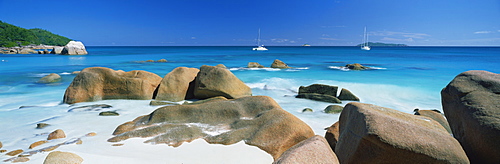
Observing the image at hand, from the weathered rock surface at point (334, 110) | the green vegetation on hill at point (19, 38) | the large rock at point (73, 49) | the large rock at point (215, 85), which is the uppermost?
the green vegetation on hill at point (19, 38)

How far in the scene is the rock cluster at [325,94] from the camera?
931 cm

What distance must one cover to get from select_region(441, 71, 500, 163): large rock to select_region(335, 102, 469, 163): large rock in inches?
20.8

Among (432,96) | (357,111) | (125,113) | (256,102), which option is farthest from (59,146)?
(432,96)

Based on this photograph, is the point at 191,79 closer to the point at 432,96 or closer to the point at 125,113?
the point at 125,113

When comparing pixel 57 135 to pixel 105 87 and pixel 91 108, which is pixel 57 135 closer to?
pixel 91 108

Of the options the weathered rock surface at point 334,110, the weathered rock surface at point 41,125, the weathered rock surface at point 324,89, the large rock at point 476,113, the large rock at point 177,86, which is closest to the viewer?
the large rock at point 476,113

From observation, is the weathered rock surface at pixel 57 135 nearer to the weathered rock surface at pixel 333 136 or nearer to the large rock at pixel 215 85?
the large rock at pixel 215 85

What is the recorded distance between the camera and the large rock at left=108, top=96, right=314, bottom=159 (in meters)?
4.09

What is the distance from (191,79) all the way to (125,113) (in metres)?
2.73

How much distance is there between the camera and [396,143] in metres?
2.79

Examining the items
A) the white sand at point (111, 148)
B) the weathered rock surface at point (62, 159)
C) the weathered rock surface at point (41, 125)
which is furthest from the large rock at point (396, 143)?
the weathered rock surface at point (41, 125)

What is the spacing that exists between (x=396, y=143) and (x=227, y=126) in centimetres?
263

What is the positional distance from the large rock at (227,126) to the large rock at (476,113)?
191cm

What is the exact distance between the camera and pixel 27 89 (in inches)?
476
